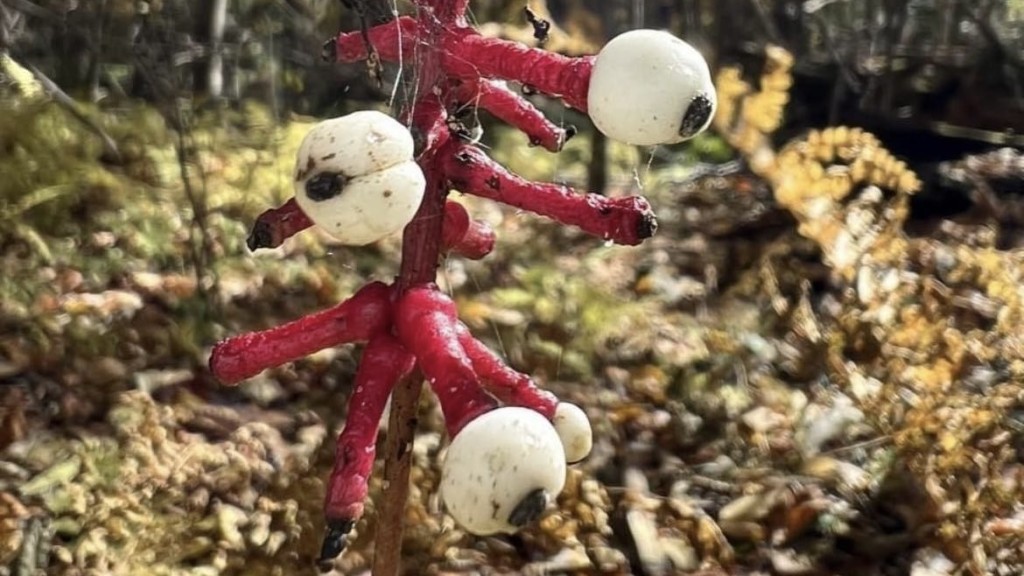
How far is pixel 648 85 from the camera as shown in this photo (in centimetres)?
62

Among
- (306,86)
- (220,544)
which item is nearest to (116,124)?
(306,86)

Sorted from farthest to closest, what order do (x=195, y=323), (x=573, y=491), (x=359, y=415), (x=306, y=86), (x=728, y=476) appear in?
(x=306, y=86) → (x=195, y=323) → (x=728, y=476) → (x=573, y=491) → (x=359, y=415)

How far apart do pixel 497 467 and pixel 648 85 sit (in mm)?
235

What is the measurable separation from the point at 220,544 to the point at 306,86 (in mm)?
1887

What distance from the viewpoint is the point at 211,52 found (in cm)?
242

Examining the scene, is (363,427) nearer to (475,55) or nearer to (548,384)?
(475,55)

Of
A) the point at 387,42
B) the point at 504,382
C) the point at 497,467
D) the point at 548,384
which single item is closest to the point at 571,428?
the point at 504,382

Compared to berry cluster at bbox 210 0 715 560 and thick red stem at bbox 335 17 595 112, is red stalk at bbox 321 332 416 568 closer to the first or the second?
berry cluster at bbox 210 0 715 560

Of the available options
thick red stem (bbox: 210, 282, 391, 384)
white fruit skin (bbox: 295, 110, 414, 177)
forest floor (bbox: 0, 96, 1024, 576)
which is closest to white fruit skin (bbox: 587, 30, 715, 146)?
white fruit skin (bbox: 295, 110, 414, 177)

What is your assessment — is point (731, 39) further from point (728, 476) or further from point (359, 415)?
point (359, 415)

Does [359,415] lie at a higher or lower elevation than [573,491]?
higher

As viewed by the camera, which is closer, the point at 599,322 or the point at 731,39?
the point at 599,322

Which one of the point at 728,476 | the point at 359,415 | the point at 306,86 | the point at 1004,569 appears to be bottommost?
the point at 306,86

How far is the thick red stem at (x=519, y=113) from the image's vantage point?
807 mm
